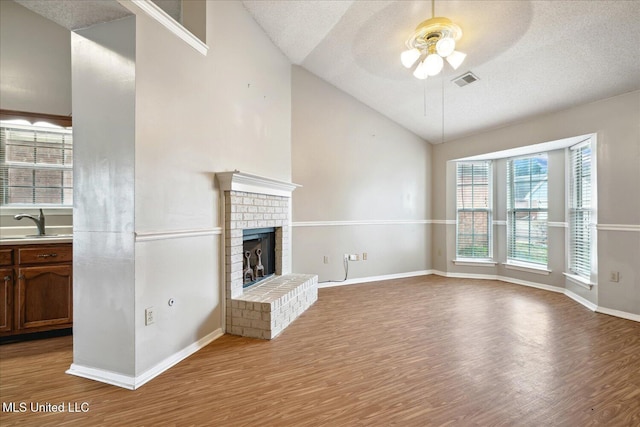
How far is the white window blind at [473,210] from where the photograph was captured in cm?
552

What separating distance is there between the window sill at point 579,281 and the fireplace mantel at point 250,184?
408 centimetres

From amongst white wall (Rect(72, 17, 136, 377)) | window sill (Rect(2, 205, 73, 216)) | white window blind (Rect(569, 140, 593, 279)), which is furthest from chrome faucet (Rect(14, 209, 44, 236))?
white window blind (Rect(569, 140, 593, 279))

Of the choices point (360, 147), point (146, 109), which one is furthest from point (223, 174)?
point (360, 147)

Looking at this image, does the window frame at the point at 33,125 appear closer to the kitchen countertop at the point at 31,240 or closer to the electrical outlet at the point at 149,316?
the kitchen countertop at the point at 31,240

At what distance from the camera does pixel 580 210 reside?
13.7ft

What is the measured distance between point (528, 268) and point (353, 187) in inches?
127

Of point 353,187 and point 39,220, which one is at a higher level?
point 353,187

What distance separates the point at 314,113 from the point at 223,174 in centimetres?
232

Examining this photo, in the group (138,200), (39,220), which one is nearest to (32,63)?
(39,220)

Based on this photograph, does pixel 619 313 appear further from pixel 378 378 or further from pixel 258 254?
pixel 258 254

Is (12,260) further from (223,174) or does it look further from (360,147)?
(360,147)

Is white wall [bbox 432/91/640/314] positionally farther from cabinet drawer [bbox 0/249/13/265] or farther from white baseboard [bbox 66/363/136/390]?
cabinet drawer [bbox 0/249/13/265]

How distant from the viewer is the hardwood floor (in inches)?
67.9

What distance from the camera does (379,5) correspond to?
307cm
